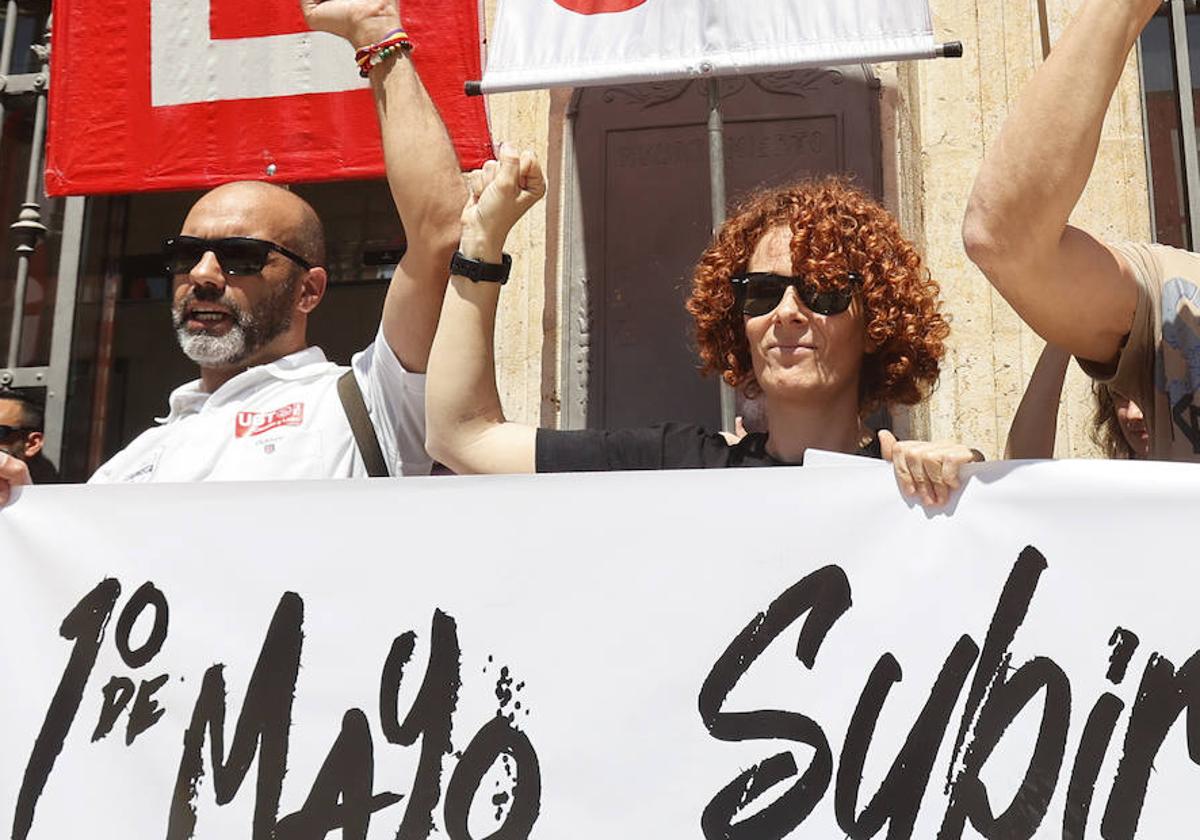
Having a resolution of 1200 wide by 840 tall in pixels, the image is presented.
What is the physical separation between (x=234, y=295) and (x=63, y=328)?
6.81ft

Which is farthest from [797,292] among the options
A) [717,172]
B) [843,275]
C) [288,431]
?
[717,172]

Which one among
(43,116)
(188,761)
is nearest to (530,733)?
(188,761)

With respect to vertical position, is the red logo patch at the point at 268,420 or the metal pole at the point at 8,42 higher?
the metal pole at the point at 8,42

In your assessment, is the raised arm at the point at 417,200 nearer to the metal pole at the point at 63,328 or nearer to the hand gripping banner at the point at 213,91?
the hand gripping banner at the point at 213,91

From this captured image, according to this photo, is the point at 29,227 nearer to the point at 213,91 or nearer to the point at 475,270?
the point at 213,91

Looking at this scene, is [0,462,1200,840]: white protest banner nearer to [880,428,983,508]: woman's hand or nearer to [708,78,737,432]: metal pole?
[880,428,983,508]: woman's hand

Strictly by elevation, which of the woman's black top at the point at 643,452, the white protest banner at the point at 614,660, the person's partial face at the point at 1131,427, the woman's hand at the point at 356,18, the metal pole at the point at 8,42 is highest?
the metal pole at the point at 8,42

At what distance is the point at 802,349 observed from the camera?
81.4 inches

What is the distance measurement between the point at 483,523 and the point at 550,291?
236cm

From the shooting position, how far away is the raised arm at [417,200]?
234cm

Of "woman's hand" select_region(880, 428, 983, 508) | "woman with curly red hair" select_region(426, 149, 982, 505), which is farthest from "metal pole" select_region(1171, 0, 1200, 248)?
"woman's hand" select_region(880, 428, 983, 508)

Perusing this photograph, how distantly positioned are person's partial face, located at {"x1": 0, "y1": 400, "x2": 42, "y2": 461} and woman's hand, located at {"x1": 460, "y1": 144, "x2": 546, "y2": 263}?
8.24ft

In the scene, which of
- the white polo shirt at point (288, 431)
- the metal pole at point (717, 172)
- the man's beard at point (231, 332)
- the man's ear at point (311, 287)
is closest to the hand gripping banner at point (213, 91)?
the metal pole at point (717, 172)

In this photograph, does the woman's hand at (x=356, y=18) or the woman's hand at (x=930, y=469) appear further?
the woman's hand at (x=356, y=18)
